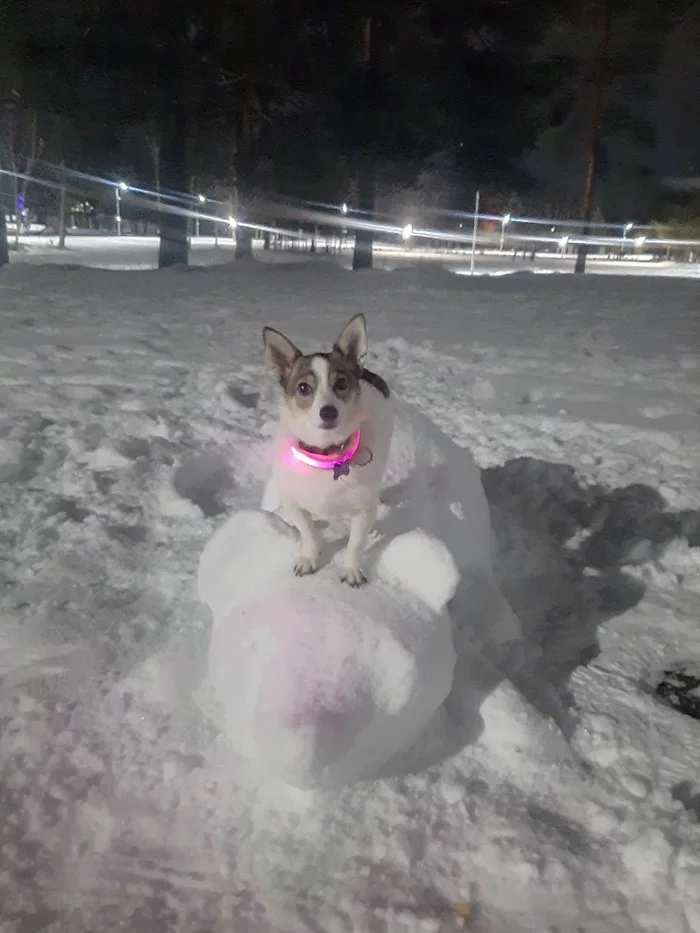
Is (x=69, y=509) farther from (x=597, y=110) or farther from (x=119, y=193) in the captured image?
(x=119, y=193)

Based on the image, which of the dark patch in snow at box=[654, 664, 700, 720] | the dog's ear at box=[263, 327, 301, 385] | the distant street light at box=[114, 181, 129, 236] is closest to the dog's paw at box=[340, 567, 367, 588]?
the dog's ear at box=[263, 327, 301, 385]

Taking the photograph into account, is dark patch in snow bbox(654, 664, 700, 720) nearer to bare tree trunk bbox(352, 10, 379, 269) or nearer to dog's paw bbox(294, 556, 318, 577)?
dog's paw bbox(294, 556, 318, 577)

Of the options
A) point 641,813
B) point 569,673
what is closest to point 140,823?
point 641,813

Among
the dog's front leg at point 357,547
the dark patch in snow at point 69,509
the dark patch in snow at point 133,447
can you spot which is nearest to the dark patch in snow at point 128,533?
the dark patch in snow at point 69,509

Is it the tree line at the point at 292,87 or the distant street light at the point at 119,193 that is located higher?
the tree line at the point at 292,87

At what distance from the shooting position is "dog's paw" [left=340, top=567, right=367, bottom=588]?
2.89 meters

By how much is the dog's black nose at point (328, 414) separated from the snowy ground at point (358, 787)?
47.5 inches

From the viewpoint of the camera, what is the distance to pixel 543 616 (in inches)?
153

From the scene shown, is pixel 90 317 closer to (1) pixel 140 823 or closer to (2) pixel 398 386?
(2) pixel 398 386

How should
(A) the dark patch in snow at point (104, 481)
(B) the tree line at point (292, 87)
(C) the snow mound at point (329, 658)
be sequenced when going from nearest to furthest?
(C) the snow mound at point (329, 658) < (A) the dark patch in snow at point (104, 481) < (B) the tree line at point (292, 87)

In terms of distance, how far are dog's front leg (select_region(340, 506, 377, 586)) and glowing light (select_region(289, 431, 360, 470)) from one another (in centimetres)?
25

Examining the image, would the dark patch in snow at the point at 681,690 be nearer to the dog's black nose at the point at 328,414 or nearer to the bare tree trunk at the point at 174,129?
the dog's black nose at the point at 328,414

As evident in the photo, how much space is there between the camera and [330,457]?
308cm

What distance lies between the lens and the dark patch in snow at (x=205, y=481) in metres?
4.85
